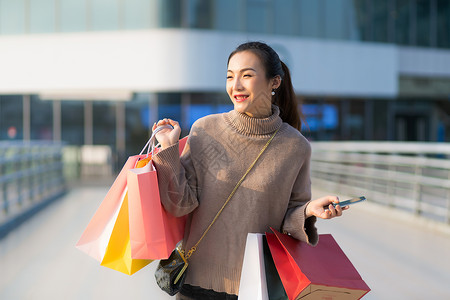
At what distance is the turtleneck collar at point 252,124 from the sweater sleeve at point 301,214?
18cm

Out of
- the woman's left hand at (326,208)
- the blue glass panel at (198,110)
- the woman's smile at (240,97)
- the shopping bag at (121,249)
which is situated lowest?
the shopping bag at (121,249)

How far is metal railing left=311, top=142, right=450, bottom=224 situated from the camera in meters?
7.48

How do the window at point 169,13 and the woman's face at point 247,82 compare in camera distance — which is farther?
→ the window at point 169,13

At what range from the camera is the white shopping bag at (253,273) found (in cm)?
172

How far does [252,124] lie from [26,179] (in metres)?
8.03

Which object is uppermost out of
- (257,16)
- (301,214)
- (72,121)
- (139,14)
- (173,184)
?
(257,16)

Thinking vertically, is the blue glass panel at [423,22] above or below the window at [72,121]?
above

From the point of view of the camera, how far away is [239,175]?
6.18ft

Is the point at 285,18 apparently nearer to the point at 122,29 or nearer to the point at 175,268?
the point at 122,29

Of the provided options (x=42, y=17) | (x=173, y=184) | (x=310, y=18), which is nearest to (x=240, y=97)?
(x=173, y=184)

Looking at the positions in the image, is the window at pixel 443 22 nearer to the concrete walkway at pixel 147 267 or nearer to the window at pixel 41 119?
the window at pixel 41 119

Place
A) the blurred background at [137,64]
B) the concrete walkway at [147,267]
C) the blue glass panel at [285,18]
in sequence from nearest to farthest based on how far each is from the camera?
the concrete walkway at [147,267]
the blurred background at [137,64]
the blue glass panel at [285,18]

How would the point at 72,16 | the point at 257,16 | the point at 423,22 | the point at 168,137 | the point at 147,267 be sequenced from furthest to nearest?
1. the point at 423,22
2. the point at 257,16
3. the point at 72,16
4. the point at 147,267
5. the point at 168,137

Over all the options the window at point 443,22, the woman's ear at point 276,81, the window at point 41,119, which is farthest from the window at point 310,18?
the woman's ear at point 276,81
